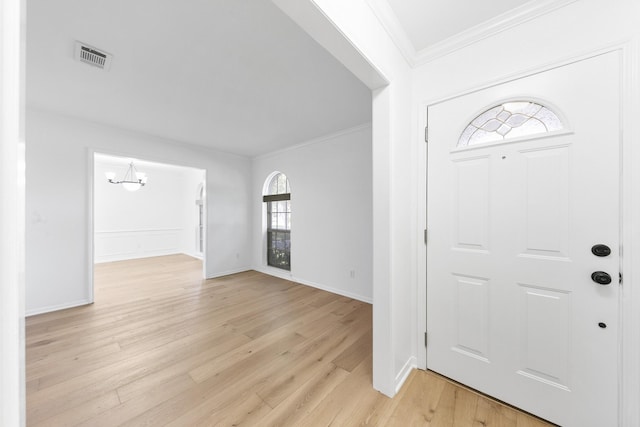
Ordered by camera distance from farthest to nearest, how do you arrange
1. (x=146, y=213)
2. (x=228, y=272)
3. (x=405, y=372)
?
(x=146, y=213) < (x=228, y=272) < (x=405, y=372)

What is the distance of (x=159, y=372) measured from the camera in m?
1.91

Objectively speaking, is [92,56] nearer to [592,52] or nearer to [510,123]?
[510,123]

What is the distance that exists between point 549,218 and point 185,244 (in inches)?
333

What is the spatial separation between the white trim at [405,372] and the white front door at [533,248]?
19 cm

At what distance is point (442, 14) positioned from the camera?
158 cm

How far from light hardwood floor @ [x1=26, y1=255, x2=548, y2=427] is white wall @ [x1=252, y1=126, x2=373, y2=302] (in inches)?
23.7

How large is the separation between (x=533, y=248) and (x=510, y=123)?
2.80ft

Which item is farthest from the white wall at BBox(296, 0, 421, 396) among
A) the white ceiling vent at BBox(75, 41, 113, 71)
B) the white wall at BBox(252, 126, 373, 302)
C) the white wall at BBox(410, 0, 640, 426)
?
the white ceiling vent at BBox(75, 41, 113, 71)

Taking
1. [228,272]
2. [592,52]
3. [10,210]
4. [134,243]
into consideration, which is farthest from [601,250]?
[134,243]

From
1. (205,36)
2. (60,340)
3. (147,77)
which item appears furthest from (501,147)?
(60,340)

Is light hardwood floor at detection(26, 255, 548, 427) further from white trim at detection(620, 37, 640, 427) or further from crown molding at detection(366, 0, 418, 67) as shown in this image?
crown molding at detection(366, 0, 418, 67)

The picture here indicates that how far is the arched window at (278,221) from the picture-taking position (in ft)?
15.8

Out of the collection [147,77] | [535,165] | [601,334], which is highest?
[147,77]

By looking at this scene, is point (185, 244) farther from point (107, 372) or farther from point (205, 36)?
point (205, 36)
